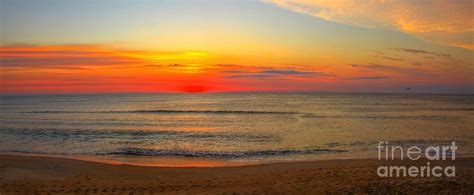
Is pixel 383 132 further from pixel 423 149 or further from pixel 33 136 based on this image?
pixel 33 136

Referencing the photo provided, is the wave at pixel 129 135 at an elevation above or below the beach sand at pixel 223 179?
below

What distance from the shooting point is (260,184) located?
12.0 metres

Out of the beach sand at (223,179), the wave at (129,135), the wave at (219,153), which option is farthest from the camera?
the wave at (129,135)

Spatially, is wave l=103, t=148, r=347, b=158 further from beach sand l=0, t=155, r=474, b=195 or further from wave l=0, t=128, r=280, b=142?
wave l=0, t=128, r=280, b=142

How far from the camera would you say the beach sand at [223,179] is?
1139cm

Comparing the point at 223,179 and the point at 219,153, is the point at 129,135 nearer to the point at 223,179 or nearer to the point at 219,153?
the point at 219,153

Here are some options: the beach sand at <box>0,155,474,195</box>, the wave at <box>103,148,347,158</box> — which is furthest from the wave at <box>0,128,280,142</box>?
the beach sand at <box>0,155,474,195</box>

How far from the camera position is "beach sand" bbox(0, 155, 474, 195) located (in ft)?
37.4

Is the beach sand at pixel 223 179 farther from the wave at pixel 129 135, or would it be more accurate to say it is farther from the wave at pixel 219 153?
the wave at pixel 129 135

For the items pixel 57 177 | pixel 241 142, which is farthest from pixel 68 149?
pixel 241 142

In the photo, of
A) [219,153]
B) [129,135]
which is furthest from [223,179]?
[129,135]

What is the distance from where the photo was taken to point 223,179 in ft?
42.9

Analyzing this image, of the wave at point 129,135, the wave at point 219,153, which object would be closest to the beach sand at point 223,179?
the wave at point 219,153

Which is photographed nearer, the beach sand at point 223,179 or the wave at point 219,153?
the beach sand at point 223,179
